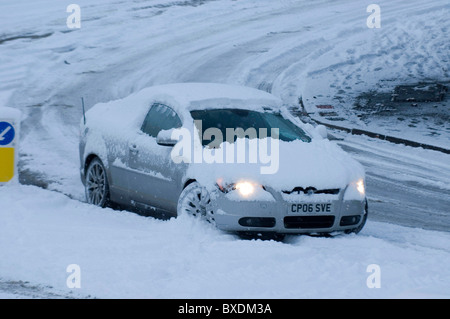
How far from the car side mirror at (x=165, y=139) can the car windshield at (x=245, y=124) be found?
1.09ft

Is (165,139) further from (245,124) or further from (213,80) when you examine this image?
(213,80)

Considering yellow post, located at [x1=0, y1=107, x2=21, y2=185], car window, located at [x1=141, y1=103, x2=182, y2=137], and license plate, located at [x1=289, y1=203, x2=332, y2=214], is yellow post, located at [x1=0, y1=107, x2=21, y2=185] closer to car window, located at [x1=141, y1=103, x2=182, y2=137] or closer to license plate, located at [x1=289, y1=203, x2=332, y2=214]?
car window, located at [x1=141, y1=103, x2=182, y2=137]

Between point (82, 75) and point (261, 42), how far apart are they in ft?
21.0

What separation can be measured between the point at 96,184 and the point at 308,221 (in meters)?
2.98

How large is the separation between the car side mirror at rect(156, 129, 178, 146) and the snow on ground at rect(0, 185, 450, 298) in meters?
0.80

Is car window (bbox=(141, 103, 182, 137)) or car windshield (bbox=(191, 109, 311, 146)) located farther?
car window (bbox=(141, 103, 182, 137))

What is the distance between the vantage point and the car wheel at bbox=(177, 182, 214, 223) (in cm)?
876

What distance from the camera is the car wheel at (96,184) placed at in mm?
10414

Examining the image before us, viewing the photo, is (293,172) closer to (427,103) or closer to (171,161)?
(171,161)

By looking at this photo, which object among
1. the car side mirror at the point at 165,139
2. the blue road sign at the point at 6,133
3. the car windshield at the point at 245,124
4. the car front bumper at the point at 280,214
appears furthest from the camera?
the blue road sign at the point at 6,133

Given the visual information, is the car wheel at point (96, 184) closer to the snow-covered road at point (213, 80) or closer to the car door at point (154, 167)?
the snow-covered road at point (213, 80)

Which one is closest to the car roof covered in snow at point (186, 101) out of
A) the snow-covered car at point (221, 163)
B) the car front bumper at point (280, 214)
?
the snow-covered car at point (221, 163)

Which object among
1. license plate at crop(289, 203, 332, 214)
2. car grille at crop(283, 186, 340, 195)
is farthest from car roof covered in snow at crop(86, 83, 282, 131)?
license plate at crop(289, 203, 332, 214)

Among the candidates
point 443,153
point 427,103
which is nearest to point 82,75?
point 427,103
